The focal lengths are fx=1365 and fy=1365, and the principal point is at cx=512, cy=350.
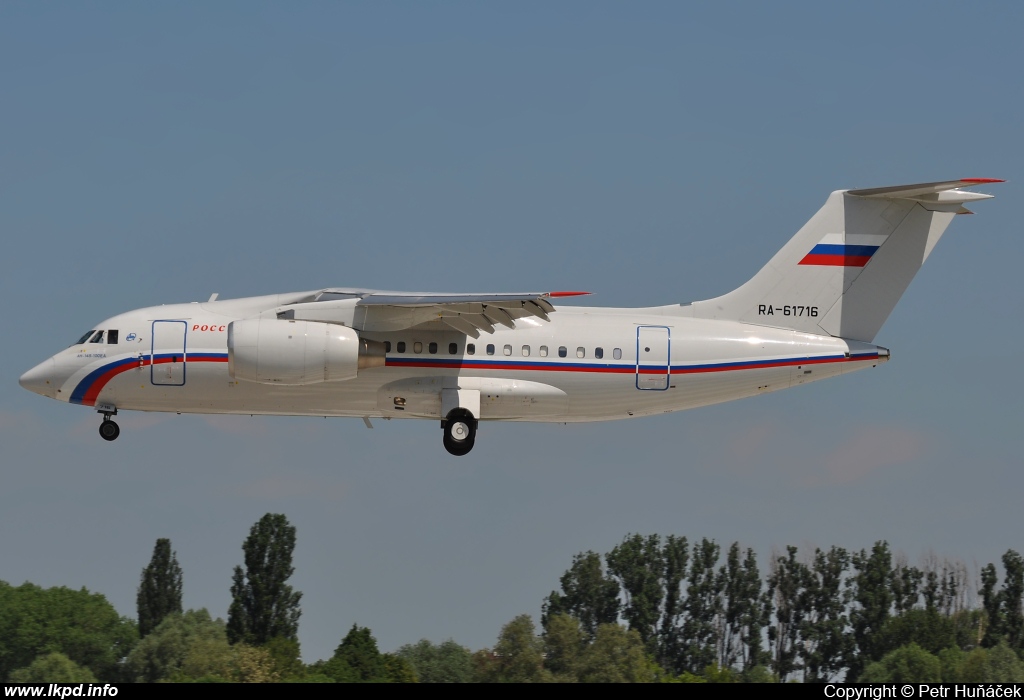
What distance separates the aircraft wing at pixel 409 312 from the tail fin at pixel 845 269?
3585 mm

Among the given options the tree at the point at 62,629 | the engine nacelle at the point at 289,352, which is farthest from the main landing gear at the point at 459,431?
the tree at the point at 62,629

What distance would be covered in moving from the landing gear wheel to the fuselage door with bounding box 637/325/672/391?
8265 millimetres

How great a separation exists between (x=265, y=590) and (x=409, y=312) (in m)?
19.8

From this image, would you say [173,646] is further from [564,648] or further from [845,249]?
[845,249]

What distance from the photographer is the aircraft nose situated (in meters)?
21.1

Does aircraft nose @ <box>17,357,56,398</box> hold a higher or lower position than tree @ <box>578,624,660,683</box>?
higher

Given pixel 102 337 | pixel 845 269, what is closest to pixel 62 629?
pixel 102 337

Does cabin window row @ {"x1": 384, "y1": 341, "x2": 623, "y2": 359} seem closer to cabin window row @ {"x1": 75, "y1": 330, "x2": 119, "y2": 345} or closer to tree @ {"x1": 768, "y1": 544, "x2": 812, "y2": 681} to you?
cabin window row @ {"x1": 75, "y1": 330, "x2": 119, "y2": 345}

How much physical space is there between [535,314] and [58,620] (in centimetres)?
2733

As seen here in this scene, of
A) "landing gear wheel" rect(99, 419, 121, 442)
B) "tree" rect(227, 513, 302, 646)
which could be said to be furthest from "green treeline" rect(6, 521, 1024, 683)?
"landing gear wheel" rect(99, 419, 121, 442)

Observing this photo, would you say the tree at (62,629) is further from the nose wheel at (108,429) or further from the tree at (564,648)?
the nose wheel at (108,429)

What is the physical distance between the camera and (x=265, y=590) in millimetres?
37750
